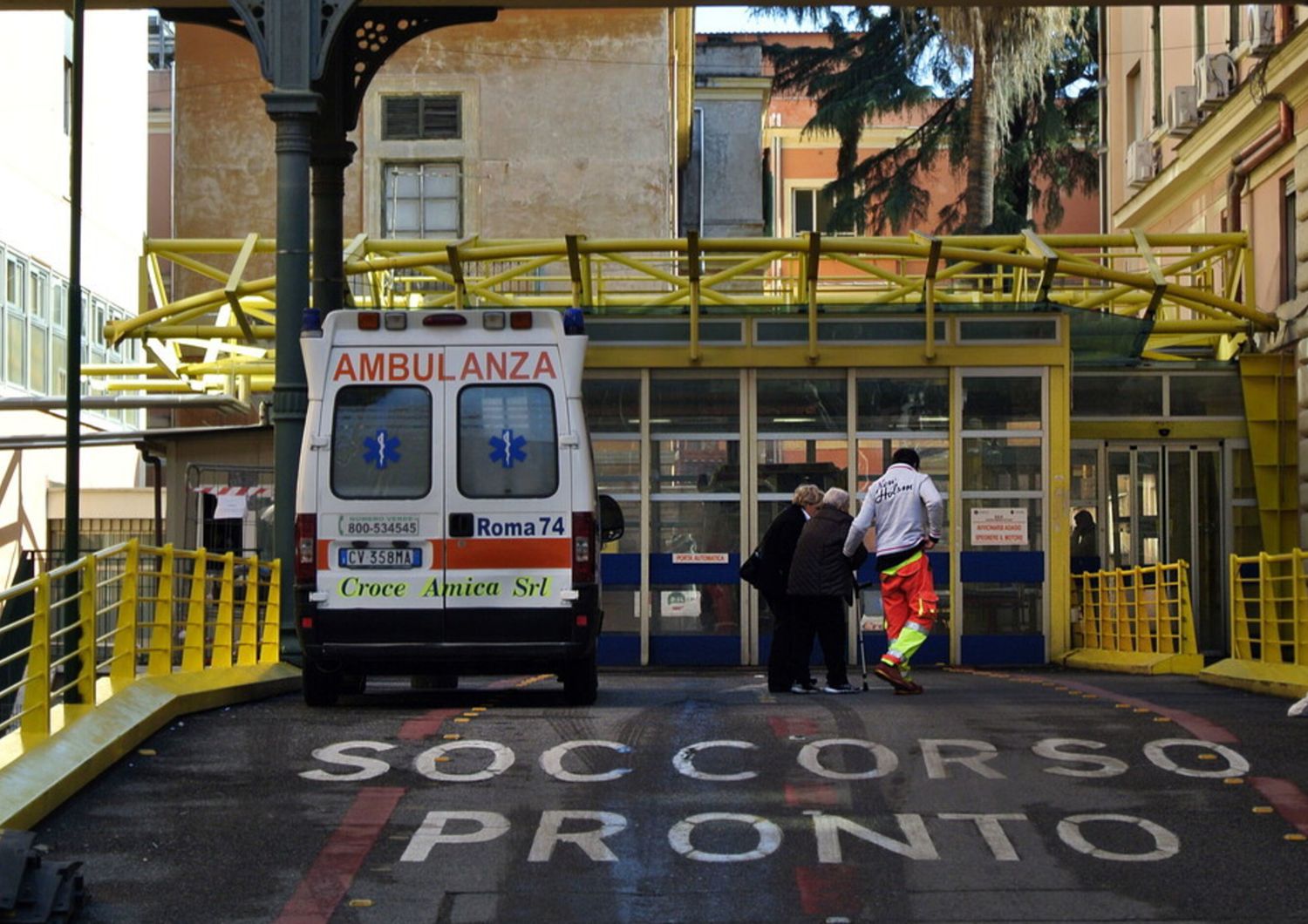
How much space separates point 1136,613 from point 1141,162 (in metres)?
13.5

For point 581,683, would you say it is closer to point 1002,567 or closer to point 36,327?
point 1002,567

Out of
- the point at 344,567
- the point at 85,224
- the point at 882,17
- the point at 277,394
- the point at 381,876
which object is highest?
the point at 882,17

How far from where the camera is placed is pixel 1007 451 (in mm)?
23844

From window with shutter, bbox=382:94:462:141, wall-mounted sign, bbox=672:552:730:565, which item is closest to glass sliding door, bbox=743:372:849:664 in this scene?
wall-mounted sign, bbox=672:552:730:565

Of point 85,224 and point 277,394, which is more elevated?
point 85,224

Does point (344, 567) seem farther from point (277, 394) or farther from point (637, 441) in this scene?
point (637, 441)

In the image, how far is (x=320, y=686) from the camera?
14.2m

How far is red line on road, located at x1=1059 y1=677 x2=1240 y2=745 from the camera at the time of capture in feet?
38.9

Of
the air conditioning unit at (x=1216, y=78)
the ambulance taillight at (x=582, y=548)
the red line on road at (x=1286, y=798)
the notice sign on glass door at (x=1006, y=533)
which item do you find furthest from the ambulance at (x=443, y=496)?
the air conditioning unit at (x=1216, y=78)

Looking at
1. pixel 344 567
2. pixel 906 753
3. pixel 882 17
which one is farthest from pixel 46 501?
pixel 906 753

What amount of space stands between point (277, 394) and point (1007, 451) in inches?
375

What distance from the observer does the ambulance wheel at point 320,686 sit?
46.4 feet

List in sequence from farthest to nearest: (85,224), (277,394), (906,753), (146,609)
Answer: (85,224)
(146,609)
(277,394)
(906,753)

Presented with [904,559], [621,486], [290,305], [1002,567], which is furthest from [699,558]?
[904,559]
